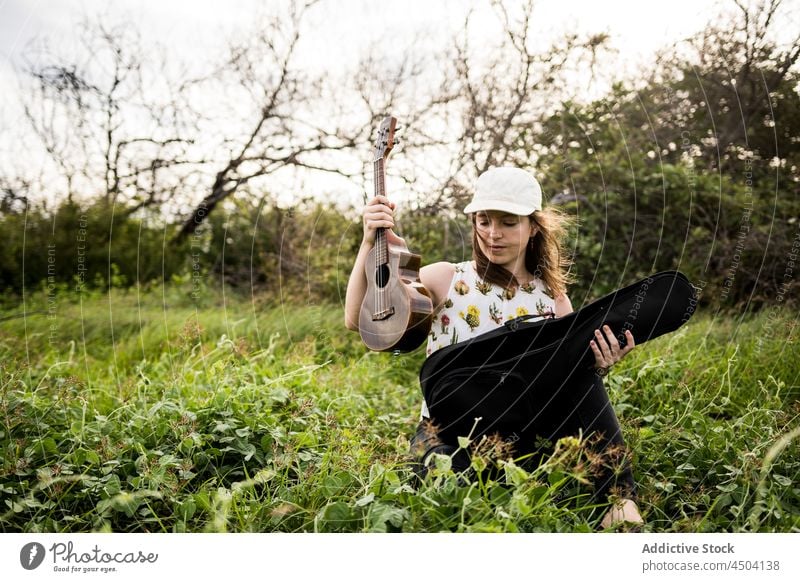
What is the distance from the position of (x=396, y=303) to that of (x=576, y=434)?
794mm

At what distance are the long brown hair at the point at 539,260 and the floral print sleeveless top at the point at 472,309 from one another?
0.03 metres

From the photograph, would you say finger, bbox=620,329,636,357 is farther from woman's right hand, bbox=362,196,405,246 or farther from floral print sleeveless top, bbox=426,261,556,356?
woman's right hand, bbox=362,196,405,246

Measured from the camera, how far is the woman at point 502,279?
2.39 metres

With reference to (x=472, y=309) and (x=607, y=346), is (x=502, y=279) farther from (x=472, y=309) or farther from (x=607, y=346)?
(x=607, y=346)

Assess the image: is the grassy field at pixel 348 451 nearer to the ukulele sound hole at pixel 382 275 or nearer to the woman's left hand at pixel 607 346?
the woman's left hand at pixel 607 346

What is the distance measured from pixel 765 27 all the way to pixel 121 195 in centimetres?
450

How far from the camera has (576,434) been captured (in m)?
2.42

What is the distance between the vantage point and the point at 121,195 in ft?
16.8

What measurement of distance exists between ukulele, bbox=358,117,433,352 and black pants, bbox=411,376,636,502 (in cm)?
34

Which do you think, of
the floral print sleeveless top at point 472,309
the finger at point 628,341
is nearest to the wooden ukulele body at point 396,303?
the floral print sleeveless top at point 472,309

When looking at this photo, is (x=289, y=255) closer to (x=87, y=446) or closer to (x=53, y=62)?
(x=53, y=62)

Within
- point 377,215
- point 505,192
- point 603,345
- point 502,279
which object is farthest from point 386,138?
point 603,345

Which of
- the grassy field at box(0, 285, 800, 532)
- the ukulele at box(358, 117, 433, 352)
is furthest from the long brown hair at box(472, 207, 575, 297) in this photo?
the grassy field at box(0, 285, 800, 532)

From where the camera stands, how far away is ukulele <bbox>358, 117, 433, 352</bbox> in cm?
235
